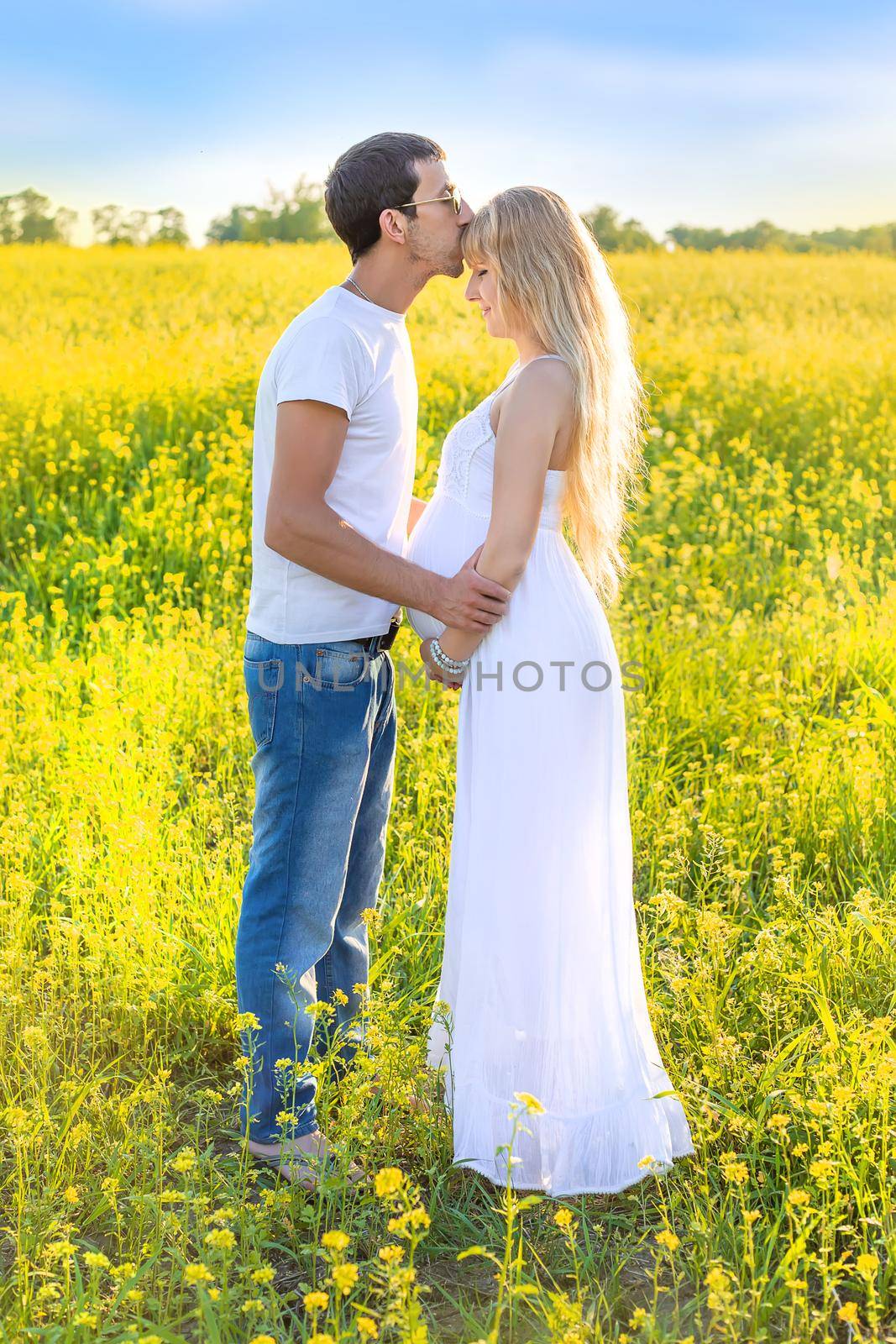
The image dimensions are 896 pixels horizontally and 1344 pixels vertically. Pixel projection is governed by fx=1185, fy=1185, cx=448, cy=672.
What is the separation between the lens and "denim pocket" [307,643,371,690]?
Answer: 2793mm

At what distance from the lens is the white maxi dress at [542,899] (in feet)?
9.09

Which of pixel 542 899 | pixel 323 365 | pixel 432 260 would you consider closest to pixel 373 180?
pixel 432 260

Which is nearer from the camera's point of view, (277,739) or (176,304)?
(277,739)

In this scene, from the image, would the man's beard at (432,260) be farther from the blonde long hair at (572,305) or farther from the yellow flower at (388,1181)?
the yellow flower at (388,1181)

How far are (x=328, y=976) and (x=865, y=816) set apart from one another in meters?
1.97

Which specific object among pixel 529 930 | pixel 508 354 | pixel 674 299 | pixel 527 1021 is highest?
pixel 674 299

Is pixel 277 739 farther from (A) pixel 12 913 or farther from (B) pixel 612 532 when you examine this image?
(A) pixel 12 913

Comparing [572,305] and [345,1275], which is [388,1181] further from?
[572,305]

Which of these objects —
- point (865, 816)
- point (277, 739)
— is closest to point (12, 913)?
point (277, 739)

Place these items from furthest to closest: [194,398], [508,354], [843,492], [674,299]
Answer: [674,299] → [508,354] → [194,398] → [843,492]

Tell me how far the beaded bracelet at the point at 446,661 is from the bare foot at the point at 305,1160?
3.64 feet

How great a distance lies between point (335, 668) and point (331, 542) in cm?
32

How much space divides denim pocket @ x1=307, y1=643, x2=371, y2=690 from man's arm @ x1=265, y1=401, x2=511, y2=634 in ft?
0.59

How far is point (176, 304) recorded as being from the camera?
15.5m
